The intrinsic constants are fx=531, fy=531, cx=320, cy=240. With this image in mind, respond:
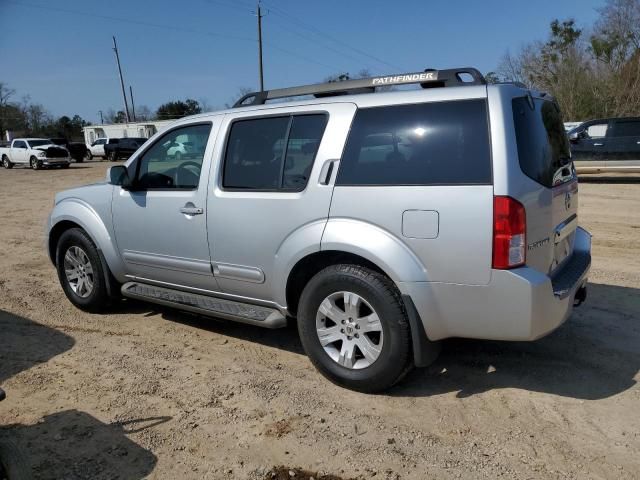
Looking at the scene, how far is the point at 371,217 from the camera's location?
334 cm

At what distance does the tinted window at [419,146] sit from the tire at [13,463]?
237cm

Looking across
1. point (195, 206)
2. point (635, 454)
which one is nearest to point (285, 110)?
point (195, 206)

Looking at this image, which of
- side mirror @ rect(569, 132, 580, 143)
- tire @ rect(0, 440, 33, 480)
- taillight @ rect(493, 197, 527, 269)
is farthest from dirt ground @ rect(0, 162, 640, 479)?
side mirror @ rect(569, 132, 580, 143)

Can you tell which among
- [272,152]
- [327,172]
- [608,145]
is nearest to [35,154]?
[608,145]

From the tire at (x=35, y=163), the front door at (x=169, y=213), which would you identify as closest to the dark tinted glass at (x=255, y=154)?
the front door at (x=169, y=213)

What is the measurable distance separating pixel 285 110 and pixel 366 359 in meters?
1.87

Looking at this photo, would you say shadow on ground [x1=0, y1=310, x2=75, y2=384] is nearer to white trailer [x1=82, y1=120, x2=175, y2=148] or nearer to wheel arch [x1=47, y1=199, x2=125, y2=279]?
wheel arch [x1=47, y1=199, x2=125, y2=279]

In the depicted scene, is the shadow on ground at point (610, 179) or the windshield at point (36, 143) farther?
the windshield at point (36, 143)

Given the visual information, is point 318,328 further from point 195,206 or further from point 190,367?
point 195,206

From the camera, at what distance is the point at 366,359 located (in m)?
3.51

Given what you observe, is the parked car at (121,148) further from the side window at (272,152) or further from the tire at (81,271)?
the side window at (272,152)

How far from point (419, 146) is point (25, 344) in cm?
369

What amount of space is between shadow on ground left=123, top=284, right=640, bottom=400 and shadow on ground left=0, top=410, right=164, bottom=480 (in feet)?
5.13

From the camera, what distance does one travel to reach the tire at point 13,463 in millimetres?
2600
